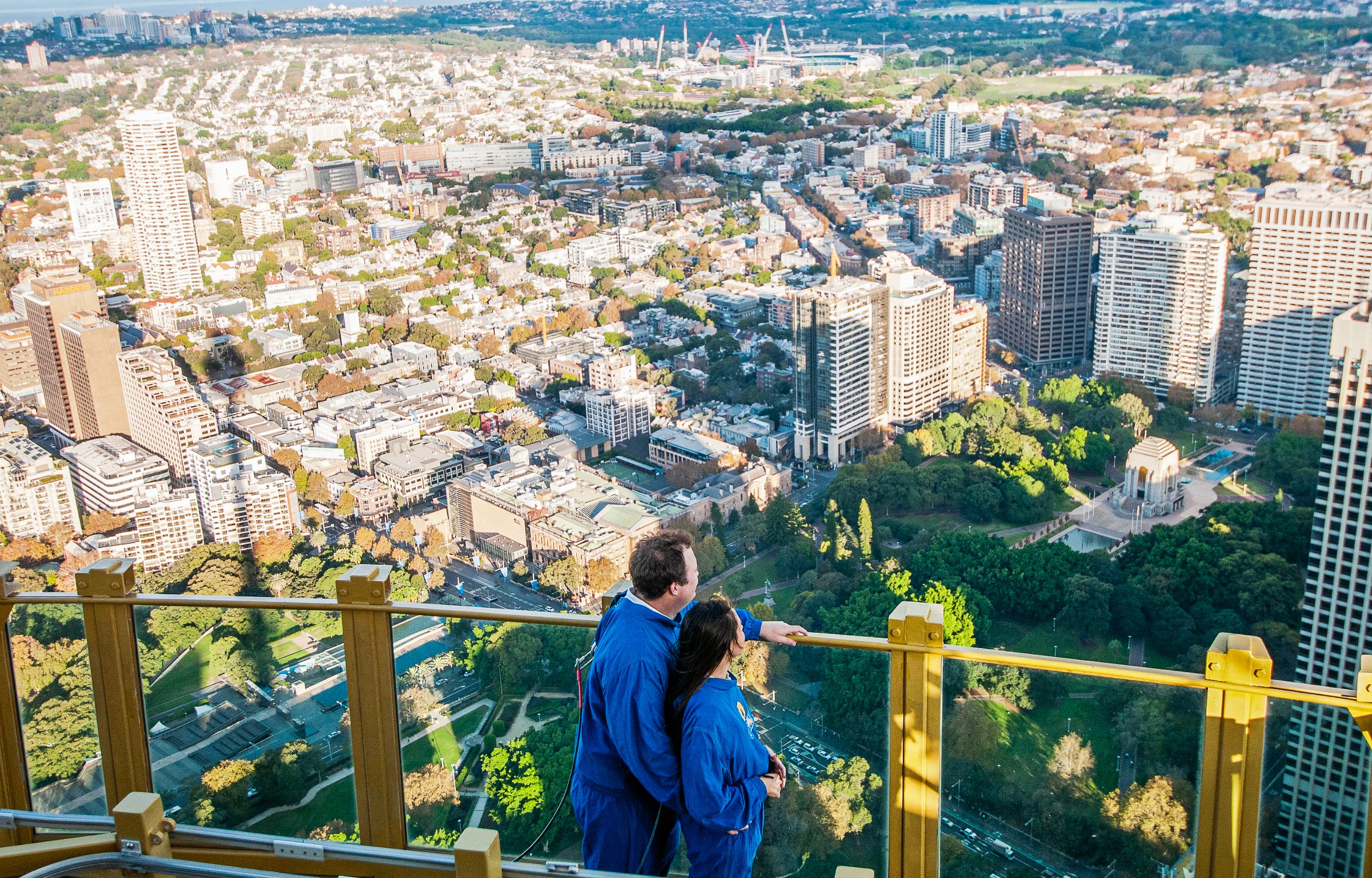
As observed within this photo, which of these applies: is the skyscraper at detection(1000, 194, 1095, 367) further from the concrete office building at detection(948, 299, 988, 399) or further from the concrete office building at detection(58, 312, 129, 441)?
the concrete office building at detection(58, 312, 129, 441)

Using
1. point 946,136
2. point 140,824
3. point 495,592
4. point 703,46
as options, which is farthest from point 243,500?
point 703,46

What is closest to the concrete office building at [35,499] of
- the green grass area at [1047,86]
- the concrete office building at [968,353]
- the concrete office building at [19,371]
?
the concrete office building at [19,371]

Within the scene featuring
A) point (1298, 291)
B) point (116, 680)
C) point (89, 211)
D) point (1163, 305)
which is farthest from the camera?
point (89, 211)

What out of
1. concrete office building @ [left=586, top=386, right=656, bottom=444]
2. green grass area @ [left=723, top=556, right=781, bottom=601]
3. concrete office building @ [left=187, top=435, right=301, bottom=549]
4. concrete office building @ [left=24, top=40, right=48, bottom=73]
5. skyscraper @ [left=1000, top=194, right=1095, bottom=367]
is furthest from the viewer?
concrete office building @ [left=24, top=40, right=48, bottom=73]

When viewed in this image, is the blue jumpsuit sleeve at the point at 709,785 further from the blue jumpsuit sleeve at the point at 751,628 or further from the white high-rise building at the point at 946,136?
the white high-rise building at the point at 946,136

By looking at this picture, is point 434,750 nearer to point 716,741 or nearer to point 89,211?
point 716,741

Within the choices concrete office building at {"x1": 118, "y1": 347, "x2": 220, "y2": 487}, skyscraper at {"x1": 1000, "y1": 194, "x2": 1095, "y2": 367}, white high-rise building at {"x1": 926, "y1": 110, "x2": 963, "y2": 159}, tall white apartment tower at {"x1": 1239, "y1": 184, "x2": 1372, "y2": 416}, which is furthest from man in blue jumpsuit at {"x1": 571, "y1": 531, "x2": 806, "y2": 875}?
white high-rise building at {"x1": 926, "y1": 110, "x2": 963, "y2": 159}

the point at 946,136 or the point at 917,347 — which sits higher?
the point at 946,136
